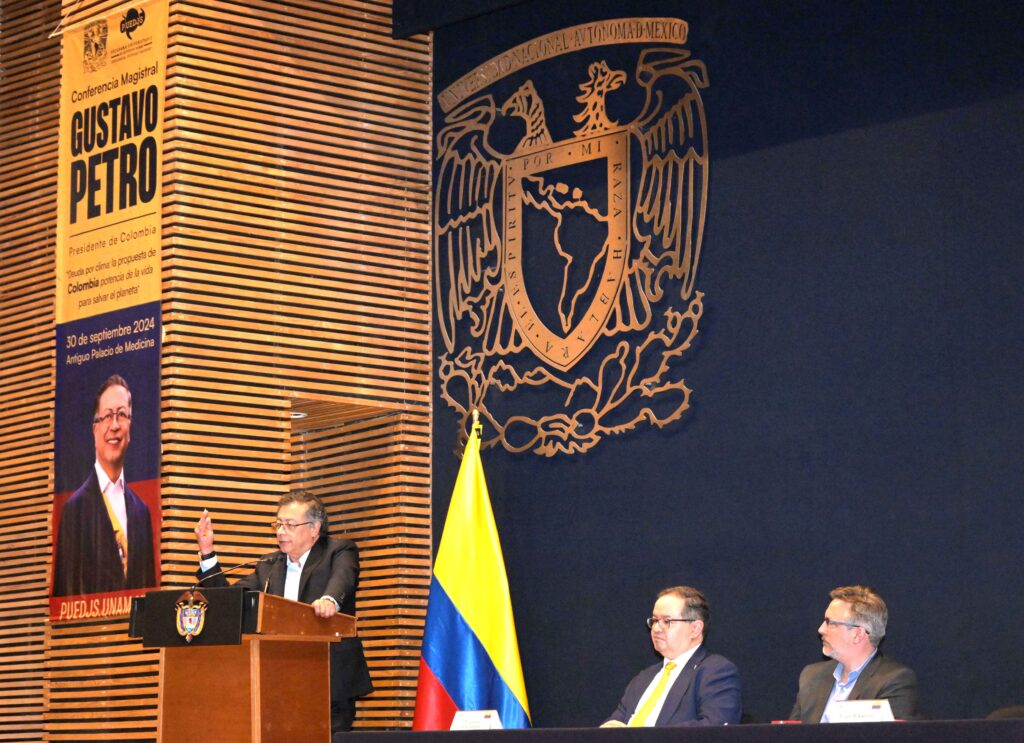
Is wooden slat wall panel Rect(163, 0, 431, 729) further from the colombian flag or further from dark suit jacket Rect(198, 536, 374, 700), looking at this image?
dark suit jacket Rect(198, 536, 374, 700)

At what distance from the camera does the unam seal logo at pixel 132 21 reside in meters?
8.46

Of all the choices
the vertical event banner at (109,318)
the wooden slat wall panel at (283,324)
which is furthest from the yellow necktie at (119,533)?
the wooden slat wall panel at (283,324)

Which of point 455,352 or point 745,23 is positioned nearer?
point 745,23

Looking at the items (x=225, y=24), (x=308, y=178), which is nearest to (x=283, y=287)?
(x=308, y=178)

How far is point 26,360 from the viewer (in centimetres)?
964

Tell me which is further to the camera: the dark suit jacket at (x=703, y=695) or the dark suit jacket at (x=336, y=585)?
the dark suit jacket at (x=336, y=585)

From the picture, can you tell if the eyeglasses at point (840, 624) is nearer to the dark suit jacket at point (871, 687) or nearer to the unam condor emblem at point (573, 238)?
the dark suit jacket at point (871, 687)

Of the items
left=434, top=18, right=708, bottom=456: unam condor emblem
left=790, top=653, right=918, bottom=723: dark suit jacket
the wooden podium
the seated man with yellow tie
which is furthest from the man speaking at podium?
left=790, top=653, right=918, bottom=723: dark suit jacket

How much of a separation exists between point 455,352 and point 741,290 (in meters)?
1.80

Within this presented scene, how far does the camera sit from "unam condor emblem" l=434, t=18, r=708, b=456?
25.6 ft

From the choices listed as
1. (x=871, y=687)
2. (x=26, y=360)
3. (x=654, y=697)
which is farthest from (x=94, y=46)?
(x=871, y=687)

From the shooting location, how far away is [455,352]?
Answer: 8734 millimetres

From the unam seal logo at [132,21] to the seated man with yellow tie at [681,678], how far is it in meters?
4.02

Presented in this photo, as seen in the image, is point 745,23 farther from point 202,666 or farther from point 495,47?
point 202,666
